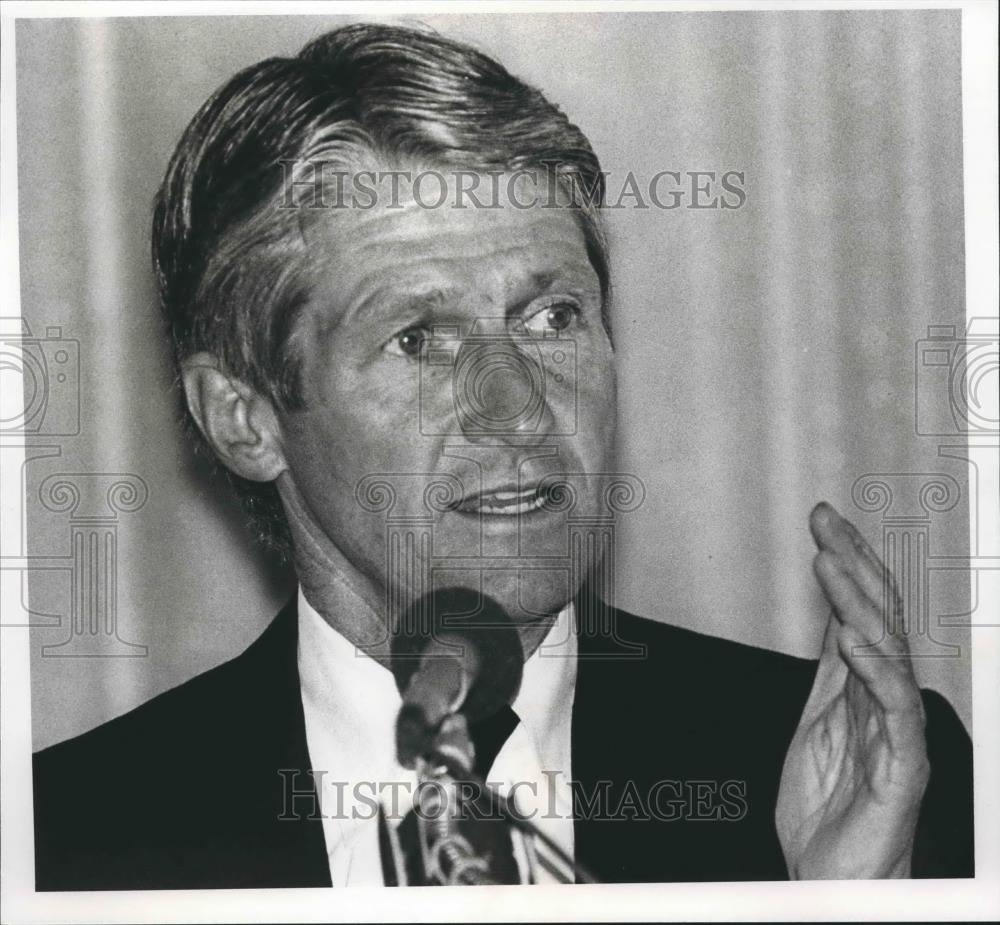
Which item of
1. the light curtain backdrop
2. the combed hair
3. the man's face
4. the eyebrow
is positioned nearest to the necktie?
the man's face

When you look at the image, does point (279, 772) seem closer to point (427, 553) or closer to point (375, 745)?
point (375, 745)

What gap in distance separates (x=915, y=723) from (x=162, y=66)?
2.10 meters

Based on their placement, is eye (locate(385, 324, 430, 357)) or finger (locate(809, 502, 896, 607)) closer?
eye (locate(385, 324, 430, 357))

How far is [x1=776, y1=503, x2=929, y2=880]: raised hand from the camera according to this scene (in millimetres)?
2322

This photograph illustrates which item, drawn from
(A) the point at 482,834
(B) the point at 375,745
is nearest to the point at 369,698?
(B) the point at 375,745

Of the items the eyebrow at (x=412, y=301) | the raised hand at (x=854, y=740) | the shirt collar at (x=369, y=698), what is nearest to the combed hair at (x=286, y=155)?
the eyebrow at (x=412, y=301)

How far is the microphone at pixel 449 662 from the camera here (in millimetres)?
2301

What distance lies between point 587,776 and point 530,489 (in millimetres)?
626

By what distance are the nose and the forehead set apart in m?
0.13

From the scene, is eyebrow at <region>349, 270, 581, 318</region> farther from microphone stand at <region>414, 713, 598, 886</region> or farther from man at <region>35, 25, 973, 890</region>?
microphone stand at <region>414, 713, 598, 886</region>

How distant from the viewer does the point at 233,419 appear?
7.57 ft

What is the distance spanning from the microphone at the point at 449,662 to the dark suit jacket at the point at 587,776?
0.17 m

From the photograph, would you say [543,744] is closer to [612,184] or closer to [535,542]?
[535,542]

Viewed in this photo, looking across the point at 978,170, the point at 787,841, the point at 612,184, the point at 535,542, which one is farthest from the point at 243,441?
the point at 978,170
